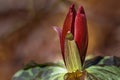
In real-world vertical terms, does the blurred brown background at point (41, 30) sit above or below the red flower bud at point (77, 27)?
below

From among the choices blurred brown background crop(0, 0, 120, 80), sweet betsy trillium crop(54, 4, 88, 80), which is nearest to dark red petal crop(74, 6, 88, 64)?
sweet betsy trillium crop(54, 4, 88, 80)

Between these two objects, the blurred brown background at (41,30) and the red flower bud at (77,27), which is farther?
the blurred brown background at (41,30)

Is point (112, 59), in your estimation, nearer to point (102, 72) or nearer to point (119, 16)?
point (102, 72)

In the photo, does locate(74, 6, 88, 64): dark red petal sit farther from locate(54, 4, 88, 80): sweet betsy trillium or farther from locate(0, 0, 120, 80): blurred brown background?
locate(0, 0, 120, 80): blurred brown background

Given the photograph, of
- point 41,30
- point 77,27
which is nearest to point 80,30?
point 77,27

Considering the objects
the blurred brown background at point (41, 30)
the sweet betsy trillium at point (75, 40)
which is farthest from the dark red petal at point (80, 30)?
the blurred brown background at point (41, 30)

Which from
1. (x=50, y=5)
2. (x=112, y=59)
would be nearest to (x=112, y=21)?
(x=50, y=5)

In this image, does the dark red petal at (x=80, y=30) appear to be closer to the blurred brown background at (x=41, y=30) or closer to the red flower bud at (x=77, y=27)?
the red flower bud at (x=77, y=27)
